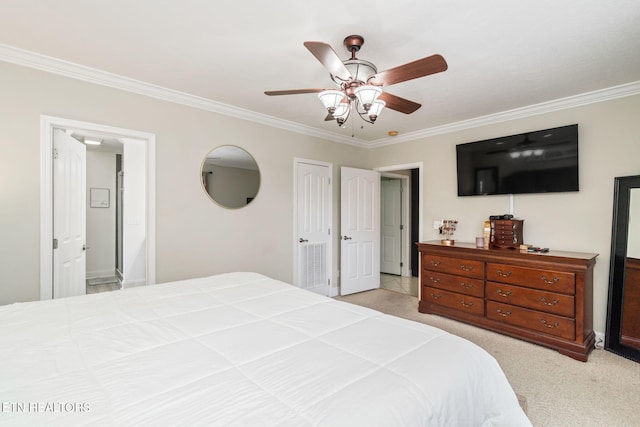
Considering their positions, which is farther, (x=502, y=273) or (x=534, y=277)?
(x=502, y=273)

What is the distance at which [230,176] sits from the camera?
3.49 m

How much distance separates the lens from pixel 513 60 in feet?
7.70

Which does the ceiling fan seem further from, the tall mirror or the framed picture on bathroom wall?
the framed picture on bathroom wall

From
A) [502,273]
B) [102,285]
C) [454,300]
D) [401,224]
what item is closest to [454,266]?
[454,300]

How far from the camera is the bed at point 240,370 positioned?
812mm

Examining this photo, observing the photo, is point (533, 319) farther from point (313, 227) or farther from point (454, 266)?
point (313, 227)

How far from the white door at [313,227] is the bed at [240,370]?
2.49m

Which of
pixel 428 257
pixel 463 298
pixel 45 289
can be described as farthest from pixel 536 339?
pixel 45 289

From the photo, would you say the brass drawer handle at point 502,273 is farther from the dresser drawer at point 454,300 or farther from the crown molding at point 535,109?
the crown molding at point 535,109

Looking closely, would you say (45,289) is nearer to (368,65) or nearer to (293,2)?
(293,2)

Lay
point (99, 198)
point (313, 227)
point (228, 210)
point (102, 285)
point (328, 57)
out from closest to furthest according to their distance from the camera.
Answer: point (328, 57) < point (228, 210) < point (313, 227) < point (102, 285) < point (99, 198)

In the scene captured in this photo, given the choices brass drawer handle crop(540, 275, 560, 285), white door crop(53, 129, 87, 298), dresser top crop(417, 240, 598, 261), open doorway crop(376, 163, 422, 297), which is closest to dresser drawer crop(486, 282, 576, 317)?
brass drawer handle crop(540, 275, 560, 285)

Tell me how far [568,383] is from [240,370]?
2.61 metres

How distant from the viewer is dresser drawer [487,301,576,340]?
269 centimetres
